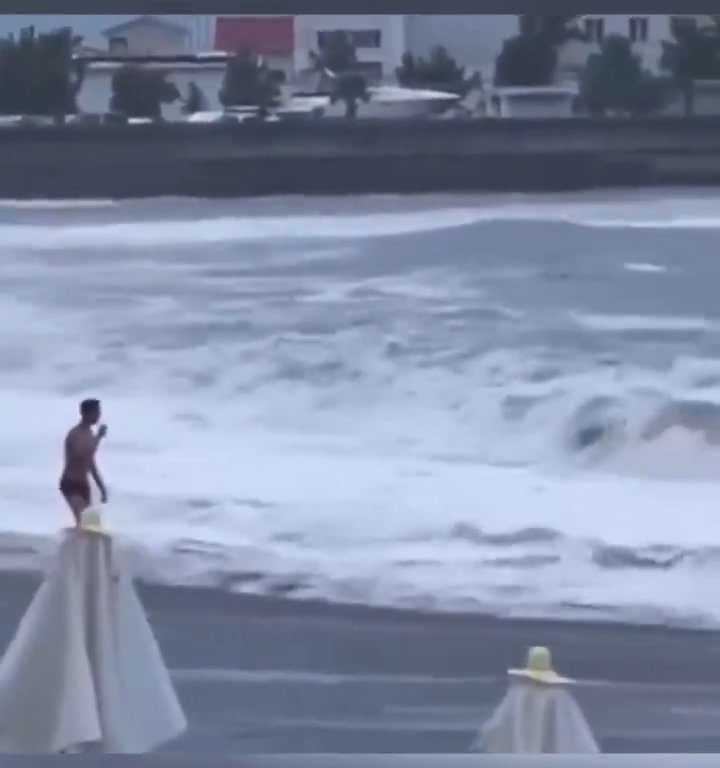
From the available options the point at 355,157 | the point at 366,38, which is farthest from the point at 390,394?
the point at 366,38

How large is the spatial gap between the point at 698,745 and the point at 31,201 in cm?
74

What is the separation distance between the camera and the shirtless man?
1.09m

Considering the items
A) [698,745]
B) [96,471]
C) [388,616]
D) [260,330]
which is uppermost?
[260,330]

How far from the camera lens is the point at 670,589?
1.12m

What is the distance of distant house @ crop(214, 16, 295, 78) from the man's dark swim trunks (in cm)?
37

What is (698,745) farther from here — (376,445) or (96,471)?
(96,471)

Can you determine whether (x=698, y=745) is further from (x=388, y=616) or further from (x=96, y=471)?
(x=96, y=471)

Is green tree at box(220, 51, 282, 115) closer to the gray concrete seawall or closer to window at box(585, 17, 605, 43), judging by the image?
the gray concrete seawall

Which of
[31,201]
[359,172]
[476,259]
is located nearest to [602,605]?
[476,259]

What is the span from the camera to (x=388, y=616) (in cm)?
113

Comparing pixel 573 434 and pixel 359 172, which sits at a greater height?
pixel 359 172

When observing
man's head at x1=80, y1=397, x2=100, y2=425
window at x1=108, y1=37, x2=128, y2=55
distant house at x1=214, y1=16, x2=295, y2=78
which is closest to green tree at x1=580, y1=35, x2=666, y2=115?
distant house at x1=214, y1=16, x2=295, y2=78

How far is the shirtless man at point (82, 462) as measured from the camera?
1.09 meters

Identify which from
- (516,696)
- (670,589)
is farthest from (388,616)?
(670,589)
